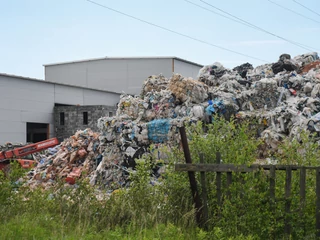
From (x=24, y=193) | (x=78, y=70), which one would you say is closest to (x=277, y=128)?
(x=24, y=193)

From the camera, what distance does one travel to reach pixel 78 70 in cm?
3912

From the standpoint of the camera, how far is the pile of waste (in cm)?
1204

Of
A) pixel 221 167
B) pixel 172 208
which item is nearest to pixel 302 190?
pixel 221 167

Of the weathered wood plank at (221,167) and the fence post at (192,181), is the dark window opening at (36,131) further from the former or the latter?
the weathered wood plank at (221,167)

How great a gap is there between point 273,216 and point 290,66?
43.8 feet

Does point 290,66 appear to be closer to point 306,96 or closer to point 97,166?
point 306,96

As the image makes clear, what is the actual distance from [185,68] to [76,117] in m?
12.6

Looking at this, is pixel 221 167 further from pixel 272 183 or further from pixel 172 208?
pixel 172 208

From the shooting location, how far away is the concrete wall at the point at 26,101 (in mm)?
26391

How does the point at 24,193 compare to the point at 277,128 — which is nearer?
the point at 24,193

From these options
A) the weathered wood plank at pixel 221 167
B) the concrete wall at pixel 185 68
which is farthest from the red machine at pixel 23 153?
the concrete wall at pixel 185 68

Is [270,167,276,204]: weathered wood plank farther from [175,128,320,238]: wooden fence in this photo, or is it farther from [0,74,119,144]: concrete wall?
[0,74,119,144]: concrete wall

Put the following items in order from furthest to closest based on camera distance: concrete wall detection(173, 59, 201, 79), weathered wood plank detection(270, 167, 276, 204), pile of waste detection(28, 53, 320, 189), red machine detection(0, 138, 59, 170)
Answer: concrete wall detection(173, 59, 201, 79) → red machine detection(0, 138, 59, 170) → pile of waste detection(28, 53, 320, 189) → weathered wood plank detection(270, 167, 276, 204)

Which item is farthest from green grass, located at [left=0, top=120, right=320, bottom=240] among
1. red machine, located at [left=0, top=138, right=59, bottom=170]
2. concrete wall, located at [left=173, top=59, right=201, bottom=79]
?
concrete wall, located at [left=173, top=59, right=201, bottom=79]
